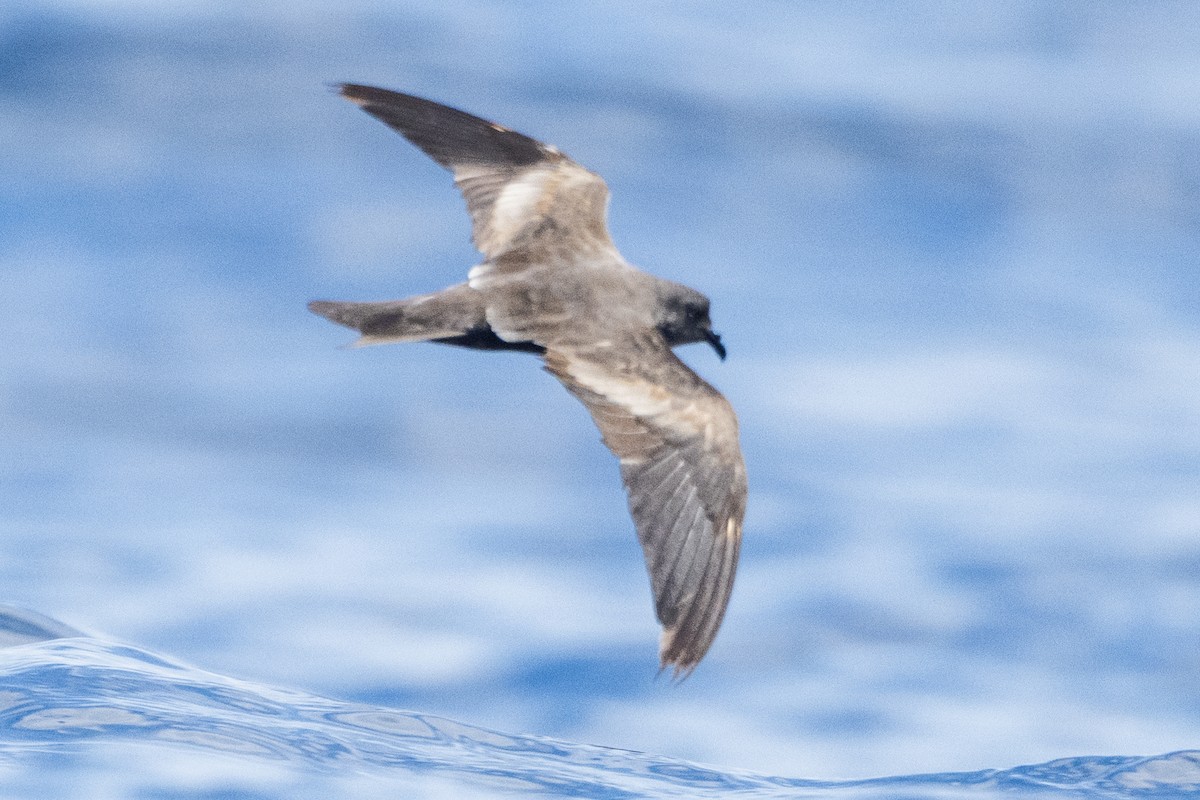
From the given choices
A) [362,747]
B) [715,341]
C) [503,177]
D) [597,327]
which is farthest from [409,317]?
[362,747]

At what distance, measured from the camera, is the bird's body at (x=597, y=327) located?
5422 mm

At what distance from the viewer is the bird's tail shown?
228 inches

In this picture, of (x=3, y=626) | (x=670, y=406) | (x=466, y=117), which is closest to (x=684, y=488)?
(x=670, y=406)

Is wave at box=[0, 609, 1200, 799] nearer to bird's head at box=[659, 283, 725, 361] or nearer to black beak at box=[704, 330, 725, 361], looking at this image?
black beak at box=[704, 330, 725, 361]

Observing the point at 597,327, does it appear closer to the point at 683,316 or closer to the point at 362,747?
the point at 683,316

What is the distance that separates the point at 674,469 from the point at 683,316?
0.85 meters

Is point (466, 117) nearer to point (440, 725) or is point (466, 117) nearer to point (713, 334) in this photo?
point (713, 334)

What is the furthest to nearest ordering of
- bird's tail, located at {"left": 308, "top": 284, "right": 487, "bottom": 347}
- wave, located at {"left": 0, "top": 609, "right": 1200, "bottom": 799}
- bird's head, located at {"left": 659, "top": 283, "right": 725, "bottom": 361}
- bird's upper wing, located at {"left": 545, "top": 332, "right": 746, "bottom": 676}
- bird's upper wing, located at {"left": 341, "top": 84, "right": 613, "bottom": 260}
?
1. wave, located at {"left": 0, "top": 609, "right": 1200, "bottom": 799}
2. bird's upper wing, located at {"left": 341, "top": 84, "right": 613, "bottom": 260}
3. bird's head, located at {"left": 659, "top": 283, "right": 725, "bottom": 361}
4. bird's tail, located at {"left": 308, "top": 284, "right": 487, "bottom": 347}
5. bird's upper wing, located at {"left": 545, "top": 332, "right": 746, "bottom": 676}

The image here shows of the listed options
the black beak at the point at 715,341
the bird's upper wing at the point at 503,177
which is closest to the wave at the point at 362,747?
the black beak at the point at 715,341

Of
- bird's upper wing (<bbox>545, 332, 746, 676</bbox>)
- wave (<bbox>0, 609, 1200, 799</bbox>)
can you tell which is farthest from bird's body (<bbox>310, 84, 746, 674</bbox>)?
wave (<bbox>0, 609, 1200, 799</bbox>)

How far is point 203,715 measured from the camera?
7.52 metres

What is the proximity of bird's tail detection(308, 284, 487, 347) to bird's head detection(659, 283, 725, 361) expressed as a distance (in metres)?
0.70

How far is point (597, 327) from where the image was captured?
5848mm

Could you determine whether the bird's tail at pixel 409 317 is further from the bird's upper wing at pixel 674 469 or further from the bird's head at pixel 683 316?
the bird's head at pixel 683 316
